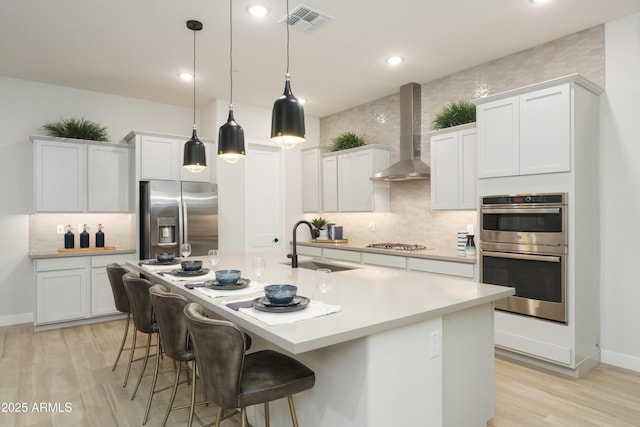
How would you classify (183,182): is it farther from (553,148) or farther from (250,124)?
(553,148)

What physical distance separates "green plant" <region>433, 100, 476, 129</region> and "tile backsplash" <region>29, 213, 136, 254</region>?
4068 mm

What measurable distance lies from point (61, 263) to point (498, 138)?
5.08 metres

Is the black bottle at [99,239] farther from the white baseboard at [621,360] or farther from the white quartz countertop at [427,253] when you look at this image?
the white baseboard at [621,360]

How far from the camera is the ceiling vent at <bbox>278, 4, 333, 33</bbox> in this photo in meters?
3.21

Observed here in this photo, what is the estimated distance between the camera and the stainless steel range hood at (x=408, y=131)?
4973mm

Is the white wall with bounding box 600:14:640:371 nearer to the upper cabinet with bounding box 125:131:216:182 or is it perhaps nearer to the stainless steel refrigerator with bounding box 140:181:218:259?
the stainless steel refrigerator with bounding box 140:181:218:259

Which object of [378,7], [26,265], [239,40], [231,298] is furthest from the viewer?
[26,265]

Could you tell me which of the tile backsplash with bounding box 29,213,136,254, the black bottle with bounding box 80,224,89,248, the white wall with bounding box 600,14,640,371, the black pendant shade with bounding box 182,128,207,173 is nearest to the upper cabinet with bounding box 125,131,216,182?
the tile backsplash with bounding box 29,213,136,254

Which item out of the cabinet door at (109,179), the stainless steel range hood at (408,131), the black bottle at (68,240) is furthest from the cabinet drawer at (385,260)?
the black bottle at (68,240)

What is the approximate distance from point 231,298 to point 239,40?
2732 mm

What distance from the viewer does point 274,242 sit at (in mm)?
6312

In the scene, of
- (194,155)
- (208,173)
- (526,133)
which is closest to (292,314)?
(194,155)

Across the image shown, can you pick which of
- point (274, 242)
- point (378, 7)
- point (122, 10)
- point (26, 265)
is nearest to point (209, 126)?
point (274, 242)

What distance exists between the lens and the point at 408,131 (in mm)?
5043
